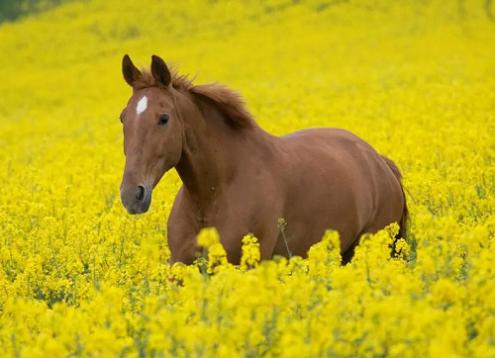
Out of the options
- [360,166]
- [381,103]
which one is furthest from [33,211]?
[381,103]

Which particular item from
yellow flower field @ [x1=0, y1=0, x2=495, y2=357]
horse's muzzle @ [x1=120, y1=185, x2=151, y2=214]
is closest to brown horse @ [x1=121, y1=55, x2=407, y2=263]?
horse's muzzle @ [x1=120, y1=185, x2=151, y2=214]

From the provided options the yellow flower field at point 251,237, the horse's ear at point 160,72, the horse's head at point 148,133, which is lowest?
the yellow flower field at point 251,237

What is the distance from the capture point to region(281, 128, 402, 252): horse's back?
23.1 ft

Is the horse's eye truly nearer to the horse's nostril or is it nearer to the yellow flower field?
the horse's nostril

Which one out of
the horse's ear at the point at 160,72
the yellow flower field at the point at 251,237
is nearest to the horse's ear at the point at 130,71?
the horse's ear at the point at 160,72

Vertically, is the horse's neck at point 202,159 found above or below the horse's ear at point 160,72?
below

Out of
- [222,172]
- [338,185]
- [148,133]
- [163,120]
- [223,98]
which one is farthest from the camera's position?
[338,185]

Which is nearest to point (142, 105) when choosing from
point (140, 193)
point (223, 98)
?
point (140, 193)

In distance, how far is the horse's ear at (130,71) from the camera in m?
6.37

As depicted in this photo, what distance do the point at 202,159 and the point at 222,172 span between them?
0.16m

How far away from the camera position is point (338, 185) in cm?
741

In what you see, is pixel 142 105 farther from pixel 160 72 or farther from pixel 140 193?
pixel 140 193

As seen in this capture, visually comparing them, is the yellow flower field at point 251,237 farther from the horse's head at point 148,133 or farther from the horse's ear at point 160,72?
the horse's ear at point 160,72

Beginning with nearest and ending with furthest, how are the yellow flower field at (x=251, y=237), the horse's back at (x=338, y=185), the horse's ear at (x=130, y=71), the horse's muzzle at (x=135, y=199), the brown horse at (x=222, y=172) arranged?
1. the yellow flower field at (x=251, y=237)
2. the horse's muzzle at (x=135, y=199)
3. the brown horse at (x=222, y=172)
4. the horse's ear at (x=130, y=71)
5. the horse's back at (x=338, y=185)
